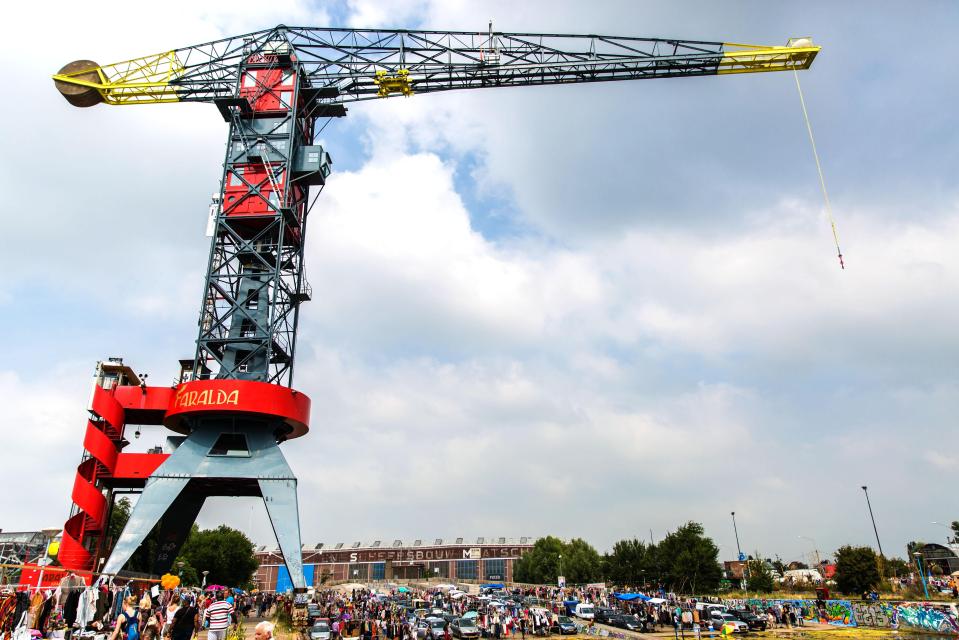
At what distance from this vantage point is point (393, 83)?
45.8 meters

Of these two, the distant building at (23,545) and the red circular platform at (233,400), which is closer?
the red circular platform at (233,400)

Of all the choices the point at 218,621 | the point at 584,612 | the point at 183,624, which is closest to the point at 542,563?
the point at 584,612

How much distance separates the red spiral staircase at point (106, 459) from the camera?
39.4m

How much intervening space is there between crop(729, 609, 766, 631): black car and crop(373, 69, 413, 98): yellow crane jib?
131ft

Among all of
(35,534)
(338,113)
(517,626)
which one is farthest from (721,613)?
(35,534)

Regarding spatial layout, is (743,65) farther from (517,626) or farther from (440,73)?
(517,626)

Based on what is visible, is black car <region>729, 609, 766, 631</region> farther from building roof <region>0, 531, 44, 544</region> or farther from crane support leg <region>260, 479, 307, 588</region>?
building roof <region>0, 531, 44, 544</region>

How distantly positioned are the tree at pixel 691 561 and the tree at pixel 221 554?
5942cm

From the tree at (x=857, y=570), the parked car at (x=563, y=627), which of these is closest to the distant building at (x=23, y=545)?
the parked car at (x=563, y=627)

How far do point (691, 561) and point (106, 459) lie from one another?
52.5m

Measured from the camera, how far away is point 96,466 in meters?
41.0

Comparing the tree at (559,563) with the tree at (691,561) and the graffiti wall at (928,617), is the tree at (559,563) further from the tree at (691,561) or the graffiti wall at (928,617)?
the graffiti wall at (928,617)

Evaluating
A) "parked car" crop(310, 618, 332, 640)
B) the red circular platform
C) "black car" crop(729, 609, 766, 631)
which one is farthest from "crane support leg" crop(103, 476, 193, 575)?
"black car" crop(729, 609, 766, 631)

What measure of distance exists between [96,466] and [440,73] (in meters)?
35.1
